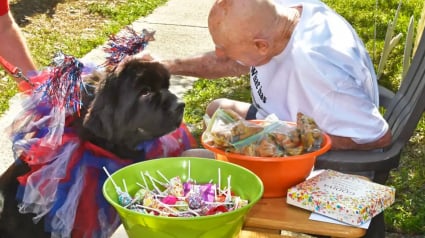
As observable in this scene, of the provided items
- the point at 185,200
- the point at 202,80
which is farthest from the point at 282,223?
the point at 202,80

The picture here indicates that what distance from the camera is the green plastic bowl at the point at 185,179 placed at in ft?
5.38

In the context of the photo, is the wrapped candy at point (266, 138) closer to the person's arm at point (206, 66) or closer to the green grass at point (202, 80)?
the person's arm at point (206, 66)

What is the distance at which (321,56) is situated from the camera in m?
2.39

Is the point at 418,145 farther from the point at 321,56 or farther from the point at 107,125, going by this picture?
the point at 107,125

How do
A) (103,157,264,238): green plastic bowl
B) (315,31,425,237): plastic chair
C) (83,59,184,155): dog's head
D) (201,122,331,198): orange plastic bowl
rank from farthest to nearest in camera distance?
(83,59,184,155): dog's head → (315,31,425,237): plastic chair → (201,122,331,198): orange plastic bowl → (103,157,264,238): green plastic bowl

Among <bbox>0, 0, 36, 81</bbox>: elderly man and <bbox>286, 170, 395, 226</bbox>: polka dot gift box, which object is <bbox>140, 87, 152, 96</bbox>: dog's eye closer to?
<bbox>286, 170, 395, 226</bbox>: polka dot gift box

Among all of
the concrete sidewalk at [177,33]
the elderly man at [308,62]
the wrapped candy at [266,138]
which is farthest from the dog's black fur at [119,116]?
the concrete sidewalk at [177,33]

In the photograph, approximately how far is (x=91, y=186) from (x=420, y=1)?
5771 mm

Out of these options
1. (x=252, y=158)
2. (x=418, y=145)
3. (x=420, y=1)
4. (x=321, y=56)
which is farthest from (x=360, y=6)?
(x=252, y=158)

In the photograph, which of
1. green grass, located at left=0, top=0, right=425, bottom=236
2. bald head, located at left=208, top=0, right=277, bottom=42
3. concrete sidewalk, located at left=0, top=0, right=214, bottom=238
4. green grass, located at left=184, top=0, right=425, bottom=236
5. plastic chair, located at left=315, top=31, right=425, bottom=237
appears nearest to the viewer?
bald head, located at left=208, top=0, right=277, bottom=42

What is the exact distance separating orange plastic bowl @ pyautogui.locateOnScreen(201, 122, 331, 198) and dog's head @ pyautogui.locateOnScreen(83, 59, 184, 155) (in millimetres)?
660

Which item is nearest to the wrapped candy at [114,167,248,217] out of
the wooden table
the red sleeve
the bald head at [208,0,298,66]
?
the wooden table

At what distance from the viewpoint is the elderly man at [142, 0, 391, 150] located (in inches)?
87.8

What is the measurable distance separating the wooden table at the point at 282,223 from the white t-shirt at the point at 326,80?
1.64 feet
